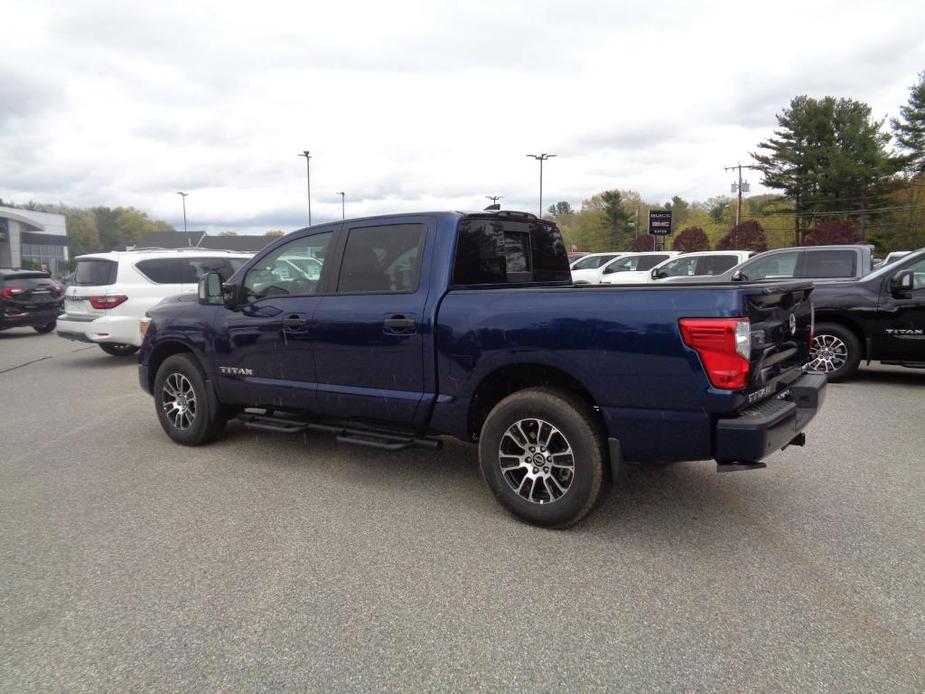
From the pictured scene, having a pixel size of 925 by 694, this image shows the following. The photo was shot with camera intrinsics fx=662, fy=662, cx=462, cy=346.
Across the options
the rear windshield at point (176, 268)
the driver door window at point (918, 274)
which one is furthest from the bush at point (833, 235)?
the rear windshield at point (176, 268)

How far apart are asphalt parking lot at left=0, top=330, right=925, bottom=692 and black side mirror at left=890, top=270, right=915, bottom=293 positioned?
113 inches

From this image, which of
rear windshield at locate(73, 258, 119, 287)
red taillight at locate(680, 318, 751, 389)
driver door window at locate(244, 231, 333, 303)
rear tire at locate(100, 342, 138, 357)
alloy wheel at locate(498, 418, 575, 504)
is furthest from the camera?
rear tire at locate(100, 342, 138, 357)

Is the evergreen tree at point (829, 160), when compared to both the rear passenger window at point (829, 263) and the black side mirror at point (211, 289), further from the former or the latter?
the black side mirror at point (211, 289)

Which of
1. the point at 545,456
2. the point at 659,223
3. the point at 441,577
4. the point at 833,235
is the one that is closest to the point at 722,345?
the point at 545,456

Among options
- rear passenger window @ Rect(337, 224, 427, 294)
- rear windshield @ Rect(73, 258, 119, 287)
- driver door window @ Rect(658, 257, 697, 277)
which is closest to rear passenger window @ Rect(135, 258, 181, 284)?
rear windshield @ Rect(73, 258, 119, 287)

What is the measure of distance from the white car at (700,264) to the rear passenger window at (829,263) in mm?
4613

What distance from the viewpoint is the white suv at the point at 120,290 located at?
35.0 feet

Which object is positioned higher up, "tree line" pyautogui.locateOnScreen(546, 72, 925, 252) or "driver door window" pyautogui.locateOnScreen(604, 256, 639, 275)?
"tree line" pyautogui.locateOnScreen(546, 72, 925, 252)

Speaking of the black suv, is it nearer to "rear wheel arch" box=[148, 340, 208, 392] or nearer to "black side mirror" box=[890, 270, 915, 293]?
"rear wheel arch" box=[148, 340, 208, 392]

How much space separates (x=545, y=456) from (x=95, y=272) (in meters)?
9.84

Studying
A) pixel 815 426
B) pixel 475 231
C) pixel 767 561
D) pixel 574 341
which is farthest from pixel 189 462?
pixel 815 426

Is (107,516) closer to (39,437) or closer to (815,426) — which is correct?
(39,437)

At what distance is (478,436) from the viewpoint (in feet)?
14.5

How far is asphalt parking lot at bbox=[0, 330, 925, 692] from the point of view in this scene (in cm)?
263
